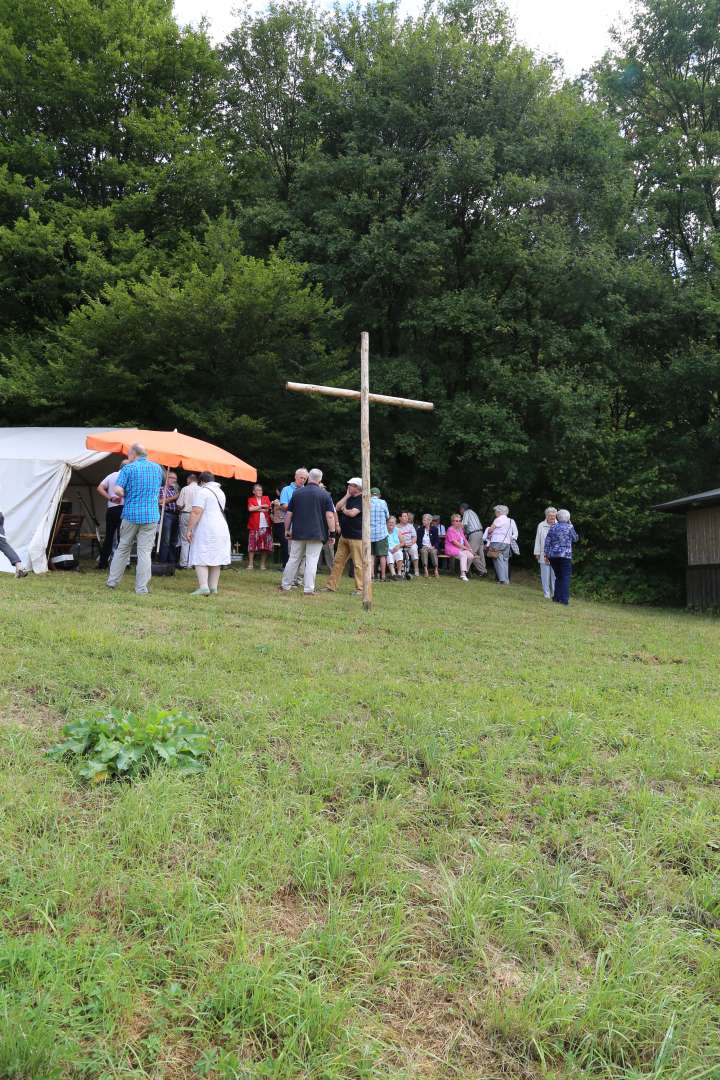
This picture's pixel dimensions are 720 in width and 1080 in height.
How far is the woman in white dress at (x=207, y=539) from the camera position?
35.8 feet

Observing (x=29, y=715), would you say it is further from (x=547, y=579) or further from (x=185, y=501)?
(x=547, y=579)

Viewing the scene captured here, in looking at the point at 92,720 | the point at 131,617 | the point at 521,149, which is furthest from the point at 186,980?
the point at 521,149

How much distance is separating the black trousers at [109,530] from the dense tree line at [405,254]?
5.40m

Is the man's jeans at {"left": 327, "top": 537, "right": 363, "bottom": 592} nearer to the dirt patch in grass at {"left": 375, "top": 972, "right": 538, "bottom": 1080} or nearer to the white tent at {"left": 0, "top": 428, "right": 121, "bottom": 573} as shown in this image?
the white tent at {"left": 0, "top": 428, "right": 121, "bottom": 573}

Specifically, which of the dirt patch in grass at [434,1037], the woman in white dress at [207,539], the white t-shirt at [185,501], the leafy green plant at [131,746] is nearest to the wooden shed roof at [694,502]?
the white t-shirt at [185,501]

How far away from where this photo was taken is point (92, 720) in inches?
163

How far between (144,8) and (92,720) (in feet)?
78.6

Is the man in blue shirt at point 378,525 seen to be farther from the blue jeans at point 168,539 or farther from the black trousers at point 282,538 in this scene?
the blue jeans at point 168,539

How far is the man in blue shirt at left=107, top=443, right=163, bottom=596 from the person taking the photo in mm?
10109

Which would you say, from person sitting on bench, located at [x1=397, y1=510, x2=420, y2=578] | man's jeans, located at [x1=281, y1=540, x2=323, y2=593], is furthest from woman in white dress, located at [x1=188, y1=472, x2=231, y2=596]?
person sitting on bench, located at [x1=397, y1=510, x2=420, y2=578]

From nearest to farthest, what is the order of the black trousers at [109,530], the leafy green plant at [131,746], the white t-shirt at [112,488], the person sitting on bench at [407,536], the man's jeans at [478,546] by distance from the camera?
the leafy green plant at [131,746], the white t-shirt at [112,488], the black trousers at [109,530], the person sitting on bench at [407,536], the man's jeans at [478,546]

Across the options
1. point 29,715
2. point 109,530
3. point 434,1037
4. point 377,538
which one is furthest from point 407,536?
point 434,1037

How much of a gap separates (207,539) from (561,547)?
6.35 metres

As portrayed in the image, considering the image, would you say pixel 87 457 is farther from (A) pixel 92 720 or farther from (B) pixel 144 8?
(B) pixel 144 8
